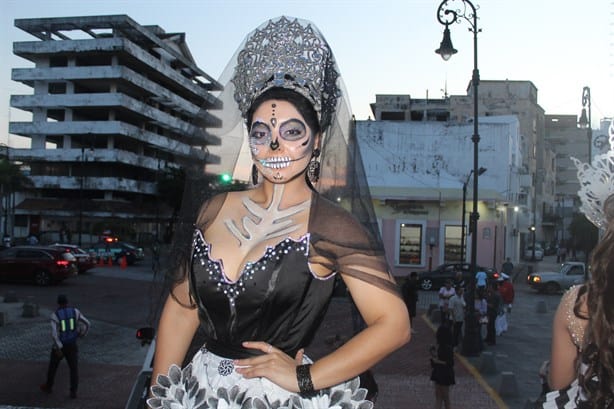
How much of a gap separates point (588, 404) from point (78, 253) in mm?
26935

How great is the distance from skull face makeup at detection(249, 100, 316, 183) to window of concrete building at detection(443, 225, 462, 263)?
3068 cm

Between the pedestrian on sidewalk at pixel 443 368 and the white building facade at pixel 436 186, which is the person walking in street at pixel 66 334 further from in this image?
the white building facade at pixel 436 186

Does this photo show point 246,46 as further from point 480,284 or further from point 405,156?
point 405,156

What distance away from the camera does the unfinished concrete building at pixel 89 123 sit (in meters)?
50.4

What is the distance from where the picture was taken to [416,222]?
32.7m

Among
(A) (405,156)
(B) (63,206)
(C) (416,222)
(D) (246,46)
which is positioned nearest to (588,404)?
(D) (246,46)

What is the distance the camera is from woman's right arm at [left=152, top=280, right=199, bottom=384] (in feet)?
8.14

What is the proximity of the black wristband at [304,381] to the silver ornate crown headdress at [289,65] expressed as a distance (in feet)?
3.45

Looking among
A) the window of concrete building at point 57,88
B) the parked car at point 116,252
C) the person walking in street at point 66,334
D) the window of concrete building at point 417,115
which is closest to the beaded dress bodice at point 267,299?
the person walking in street at point 66,334

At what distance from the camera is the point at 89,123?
5141cm

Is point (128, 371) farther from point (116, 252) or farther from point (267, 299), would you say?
point (116, 252)

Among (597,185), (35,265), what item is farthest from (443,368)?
(35,265)

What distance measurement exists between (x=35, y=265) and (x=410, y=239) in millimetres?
18723

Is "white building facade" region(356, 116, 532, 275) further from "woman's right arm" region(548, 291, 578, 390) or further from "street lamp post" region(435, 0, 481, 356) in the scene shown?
"woman's right arm" region(548, 291, 578, 390)
